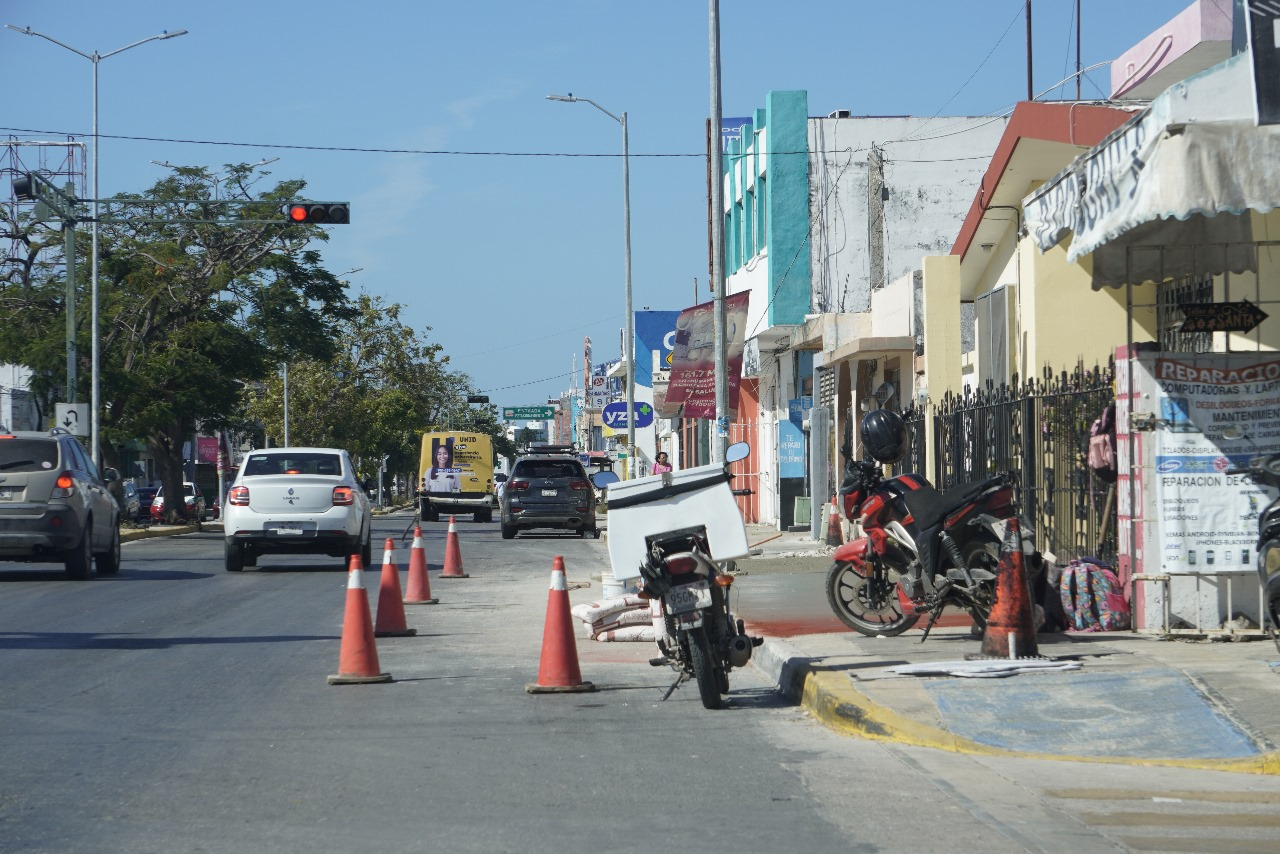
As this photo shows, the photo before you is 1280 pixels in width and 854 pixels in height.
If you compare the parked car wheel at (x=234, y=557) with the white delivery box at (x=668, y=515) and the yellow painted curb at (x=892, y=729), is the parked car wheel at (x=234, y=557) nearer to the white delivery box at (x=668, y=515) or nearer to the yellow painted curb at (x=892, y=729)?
the white delivery box at (x=668, y=515)

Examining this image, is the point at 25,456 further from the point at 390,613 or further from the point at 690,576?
the point at 690,576

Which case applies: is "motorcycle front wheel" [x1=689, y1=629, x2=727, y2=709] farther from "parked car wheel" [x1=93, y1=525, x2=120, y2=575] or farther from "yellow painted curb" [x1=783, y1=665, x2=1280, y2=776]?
"parked car wheel" [x1=93, y1=525, x2=120, y2=575]

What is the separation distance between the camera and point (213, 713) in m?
9.19

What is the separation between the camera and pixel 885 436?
1223cm

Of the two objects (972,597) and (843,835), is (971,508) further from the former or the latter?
(843,835)

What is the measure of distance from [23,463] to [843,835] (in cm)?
1613

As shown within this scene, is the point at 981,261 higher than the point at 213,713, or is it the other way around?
the point at 981,261

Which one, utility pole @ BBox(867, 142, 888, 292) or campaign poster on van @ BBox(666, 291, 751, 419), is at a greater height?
utility pole @ BBox(867, 142, 888, 292)

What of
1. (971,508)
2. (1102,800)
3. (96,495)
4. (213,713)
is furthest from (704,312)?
(1102,800)

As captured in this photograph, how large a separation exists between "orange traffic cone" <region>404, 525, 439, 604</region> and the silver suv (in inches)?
199

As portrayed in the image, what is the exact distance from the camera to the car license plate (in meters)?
9.09

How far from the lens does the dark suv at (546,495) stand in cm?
3266

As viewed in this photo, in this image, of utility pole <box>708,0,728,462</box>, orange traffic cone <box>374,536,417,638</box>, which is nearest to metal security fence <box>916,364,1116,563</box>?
utility pole <box>708,0,728,462</box>

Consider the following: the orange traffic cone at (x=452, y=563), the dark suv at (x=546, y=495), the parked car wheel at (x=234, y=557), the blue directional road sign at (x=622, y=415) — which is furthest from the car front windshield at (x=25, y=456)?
the blue directional road sign at (x=622, y=415)
